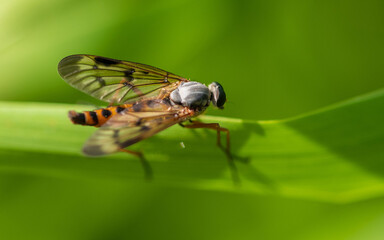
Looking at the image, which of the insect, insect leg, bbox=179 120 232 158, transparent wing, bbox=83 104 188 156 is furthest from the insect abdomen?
insect leg, bbox=179 120 232 158

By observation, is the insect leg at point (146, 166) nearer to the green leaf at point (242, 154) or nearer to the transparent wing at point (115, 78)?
the green leaf at point (242, 154)

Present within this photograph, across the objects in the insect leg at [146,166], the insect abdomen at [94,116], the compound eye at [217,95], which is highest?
the compound eye at [217,95]

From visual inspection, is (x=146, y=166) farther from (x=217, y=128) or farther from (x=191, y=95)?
(x=191, y=95)

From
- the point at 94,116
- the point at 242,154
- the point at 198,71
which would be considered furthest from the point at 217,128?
the point at 198,71

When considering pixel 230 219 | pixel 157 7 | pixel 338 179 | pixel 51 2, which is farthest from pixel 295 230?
pixel 51 2

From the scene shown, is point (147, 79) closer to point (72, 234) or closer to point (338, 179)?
point (72, 234)

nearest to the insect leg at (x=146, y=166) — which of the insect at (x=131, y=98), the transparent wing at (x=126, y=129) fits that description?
the insect at (x=131, y=98)

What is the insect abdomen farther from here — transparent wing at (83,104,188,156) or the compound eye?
the compound eye
